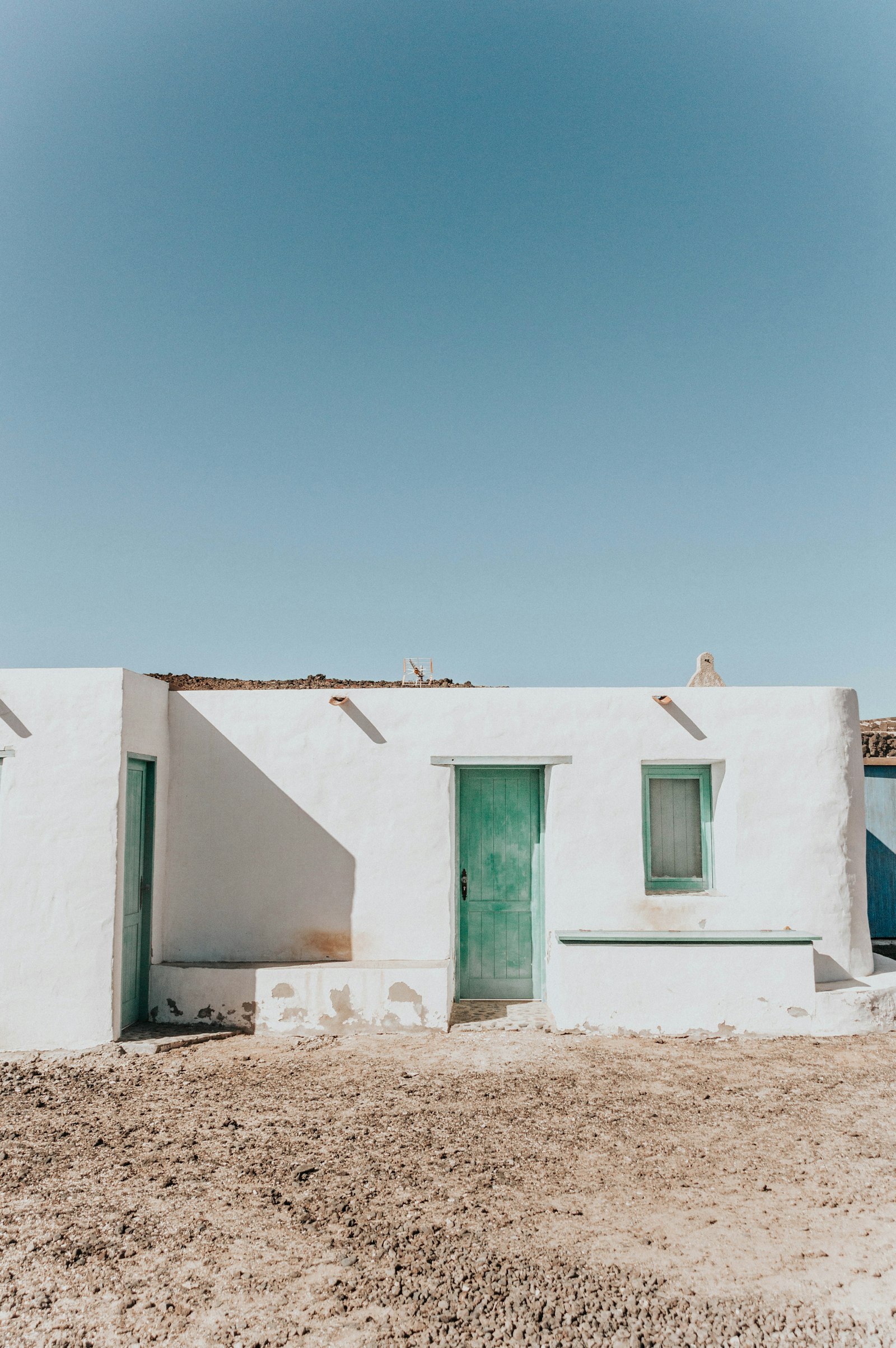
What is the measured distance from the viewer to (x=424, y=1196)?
4410 millimetres

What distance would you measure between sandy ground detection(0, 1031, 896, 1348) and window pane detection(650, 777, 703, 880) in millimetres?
1733

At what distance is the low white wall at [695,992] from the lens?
7137mm

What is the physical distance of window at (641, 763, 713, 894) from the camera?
26.2 feet

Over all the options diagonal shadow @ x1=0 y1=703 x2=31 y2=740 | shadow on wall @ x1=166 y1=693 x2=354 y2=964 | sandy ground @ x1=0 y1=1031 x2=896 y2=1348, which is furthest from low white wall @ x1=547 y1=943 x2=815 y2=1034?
diagonal shadow @ x1=0 y1=703 x2=31 y2=740

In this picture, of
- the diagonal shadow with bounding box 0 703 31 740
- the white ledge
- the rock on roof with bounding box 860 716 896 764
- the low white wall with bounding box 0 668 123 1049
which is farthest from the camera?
the rock on roof with bounding box 860 716 896 764

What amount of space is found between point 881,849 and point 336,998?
22.8 ft

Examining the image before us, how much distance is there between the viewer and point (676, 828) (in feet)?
26.5

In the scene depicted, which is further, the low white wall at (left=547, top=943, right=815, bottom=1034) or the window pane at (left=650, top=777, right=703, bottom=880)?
the window pane at (left=650, top=777, right=703, bottom=880)

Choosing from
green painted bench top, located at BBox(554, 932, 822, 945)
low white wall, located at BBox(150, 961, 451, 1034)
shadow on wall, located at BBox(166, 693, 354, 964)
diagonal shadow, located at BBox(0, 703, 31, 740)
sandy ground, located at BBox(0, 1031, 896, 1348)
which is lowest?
sandy ground, located at BBox(0, 1031, 896, 1348)

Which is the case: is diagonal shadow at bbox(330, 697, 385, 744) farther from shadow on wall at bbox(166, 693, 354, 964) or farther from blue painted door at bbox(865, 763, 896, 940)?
blue painted door at bbox(865, 763, 896, 940)

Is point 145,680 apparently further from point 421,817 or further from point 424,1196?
point 424,1196

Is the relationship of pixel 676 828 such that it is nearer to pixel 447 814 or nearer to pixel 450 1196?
pixel 447 814

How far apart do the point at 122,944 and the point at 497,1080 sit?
130 inches

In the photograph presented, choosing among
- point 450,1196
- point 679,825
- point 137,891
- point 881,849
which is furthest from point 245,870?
point 881,849
